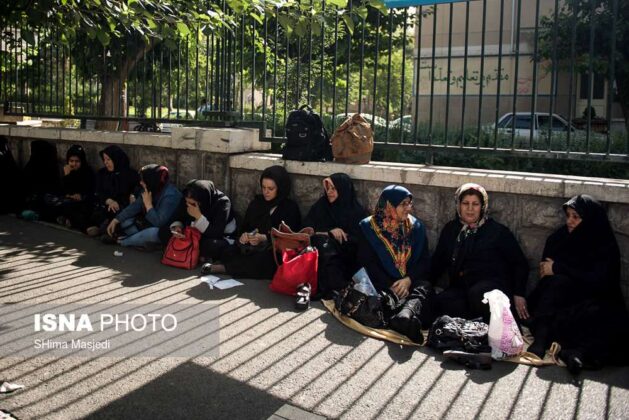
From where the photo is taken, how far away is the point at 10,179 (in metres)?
8.91

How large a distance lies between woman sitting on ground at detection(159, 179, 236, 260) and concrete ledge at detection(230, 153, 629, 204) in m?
0.64

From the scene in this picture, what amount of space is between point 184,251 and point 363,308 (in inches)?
91.1

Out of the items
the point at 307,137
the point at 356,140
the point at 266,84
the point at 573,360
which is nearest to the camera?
the point at 573,360

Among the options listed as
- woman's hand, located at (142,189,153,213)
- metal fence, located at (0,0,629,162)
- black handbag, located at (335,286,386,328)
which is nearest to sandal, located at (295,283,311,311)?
black handbag, located at (335,286,386,328)

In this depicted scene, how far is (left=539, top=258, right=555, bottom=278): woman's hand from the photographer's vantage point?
4641mm

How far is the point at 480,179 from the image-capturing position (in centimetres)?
523

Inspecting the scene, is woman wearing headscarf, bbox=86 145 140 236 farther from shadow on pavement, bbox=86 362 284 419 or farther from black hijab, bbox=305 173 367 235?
shadow on pavement, bbox=86 362 284 419

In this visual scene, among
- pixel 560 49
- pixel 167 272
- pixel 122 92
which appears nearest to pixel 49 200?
pixel 122 92

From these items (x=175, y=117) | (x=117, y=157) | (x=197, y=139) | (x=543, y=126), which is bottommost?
(x=117, y=157)

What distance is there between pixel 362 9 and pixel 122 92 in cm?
559

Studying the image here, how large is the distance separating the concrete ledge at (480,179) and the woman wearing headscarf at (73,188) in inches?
115

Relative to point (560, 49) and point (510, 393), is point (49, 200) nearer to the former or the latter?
point (510, 393)

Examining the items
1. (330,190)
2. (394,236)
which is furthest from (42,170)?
(394,236)

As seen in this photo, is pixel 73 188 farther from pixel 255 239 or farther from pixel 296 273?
pixel 296 273
